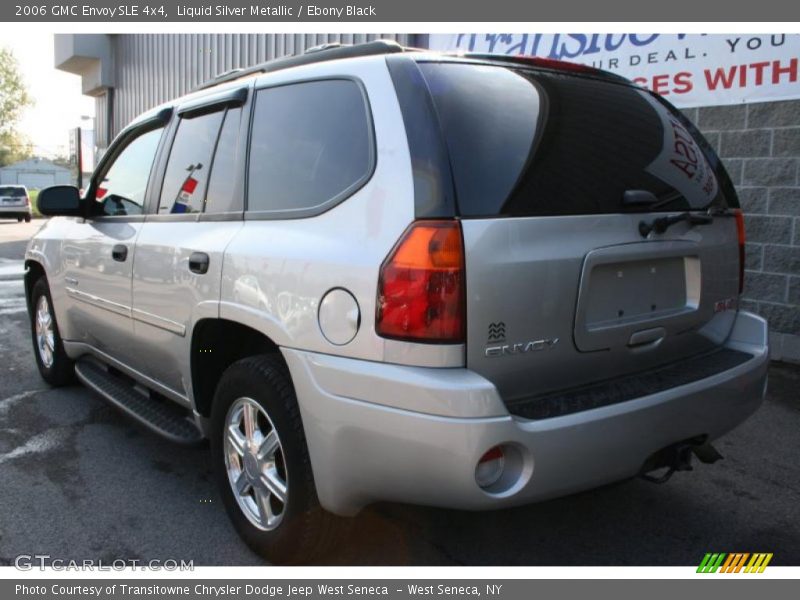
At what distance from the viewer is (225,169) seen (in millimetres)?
3033

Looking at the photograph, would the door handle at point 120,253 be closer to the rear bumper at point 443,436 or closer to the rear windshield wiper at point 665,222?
the rear bumper at point 443,436

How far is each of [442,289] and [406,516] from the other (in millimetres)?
1429

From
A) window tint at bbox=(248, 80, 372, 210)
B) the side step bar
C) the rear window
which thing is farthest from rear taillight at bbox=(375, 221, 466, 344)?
the side step bar

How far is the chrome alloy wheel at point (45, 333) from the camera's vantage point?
4949 millimetres

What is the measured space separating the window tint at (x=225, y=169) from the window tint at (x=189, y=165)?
58 mm

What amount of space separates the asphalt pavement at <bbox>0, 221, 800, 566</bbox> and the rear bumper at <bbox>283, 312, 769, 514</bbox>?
0.57 meters

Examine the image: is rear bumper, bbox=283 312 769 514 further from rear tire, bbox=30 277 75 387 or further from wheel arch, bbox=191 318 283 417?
rear tire, bbox=30 277 75 387

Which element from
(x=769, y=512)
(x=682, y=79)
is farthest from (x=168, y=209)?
(x=682, y=79)

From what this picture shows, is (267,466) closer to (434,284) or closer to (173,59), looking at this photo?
(434,284)

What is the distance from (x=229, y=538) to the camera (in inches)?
116

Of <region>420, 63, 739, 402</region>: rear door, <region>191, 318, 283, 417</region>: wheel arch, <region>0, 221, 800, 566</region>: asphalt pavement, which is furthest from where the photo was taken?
<region>191, 318, 283, 417</region>: wheel arch

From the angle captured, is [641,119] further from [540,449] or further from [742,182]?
[742,182]

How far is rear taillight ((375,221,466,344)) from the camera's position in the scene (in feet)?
6.87
